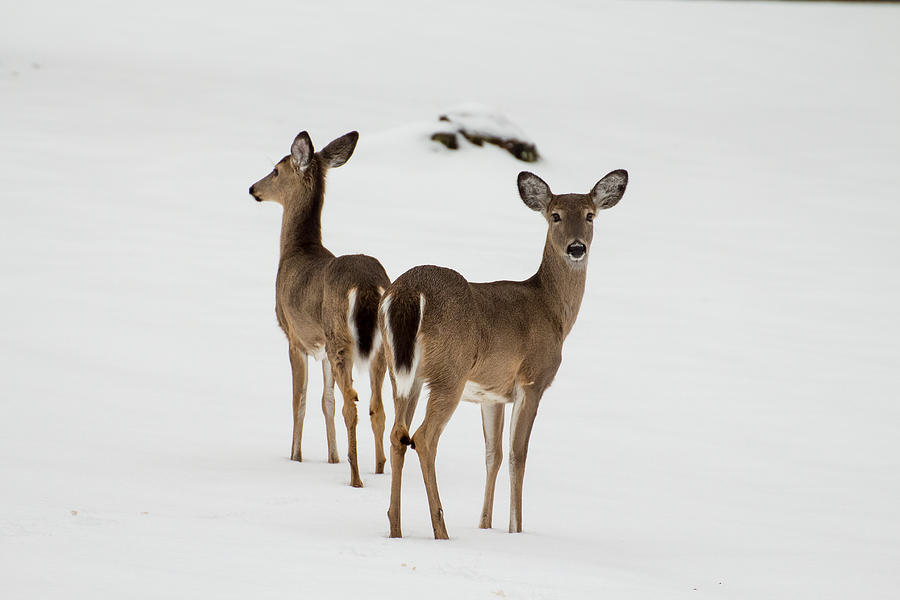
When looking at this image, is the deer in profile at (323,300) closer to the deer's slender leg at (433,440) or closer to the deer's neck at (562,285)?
the deer's neck at (562,285)

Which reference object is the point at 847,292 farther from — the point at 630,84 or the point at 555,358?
the point at 630,84

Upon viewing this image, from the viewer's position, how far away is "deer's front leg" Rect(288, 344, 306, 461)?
827cm

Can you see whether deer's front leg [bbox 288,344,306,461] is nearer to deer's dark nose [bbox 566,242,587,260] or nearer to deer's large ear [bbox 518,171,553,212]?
deer's large ear [bbox 518,171,553,212]

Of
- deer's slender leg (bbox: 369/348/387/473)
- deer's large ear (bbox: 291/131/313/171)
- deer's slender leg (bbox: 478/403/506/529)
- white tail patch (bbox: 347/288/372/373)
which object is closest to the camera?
deer's slender leg (bbox: 478/403/506/529)

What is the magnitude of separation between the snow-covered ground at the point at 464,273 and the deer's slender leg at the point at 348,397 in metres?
0.15

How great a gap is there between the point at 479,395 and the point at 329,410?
212 centimetres

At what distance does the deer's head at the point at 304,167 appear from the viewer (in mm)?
9016

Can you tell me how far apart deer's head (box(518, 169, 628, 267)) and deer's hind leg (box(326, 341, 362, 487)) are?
1539 millimetres

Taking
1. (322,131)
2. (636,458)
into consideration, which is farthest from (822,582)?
(322,131)

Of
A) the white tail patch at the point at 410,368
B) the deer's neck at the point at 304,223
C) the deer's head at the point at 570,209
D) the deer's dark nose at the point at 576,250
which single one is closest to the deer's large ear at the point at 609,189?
the deer's head at the point at 570,209

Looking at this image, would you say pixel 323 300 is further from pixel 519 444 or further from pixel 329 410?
pixel 519 444

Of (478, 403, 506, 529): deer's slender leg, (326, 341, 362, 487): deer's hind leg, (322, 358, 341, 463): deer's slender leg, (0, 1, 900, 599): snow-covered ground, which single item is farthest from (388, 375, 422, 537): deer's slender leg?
(322, 358, 341, 463): deer's slender leg

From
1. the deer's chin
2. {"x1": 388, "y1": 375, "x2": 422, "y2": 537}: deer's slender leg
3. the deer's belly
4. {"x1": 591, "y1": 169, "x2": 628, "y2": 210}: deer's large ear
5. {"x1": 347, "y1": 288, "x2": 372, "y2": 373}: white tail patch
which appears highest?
{"x1": 591, "y1": 169, "x2": 628, "y2": 210}: deer's large ear

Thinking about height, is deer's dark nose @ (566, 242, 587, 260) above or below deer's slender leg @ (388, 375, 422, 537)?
above
